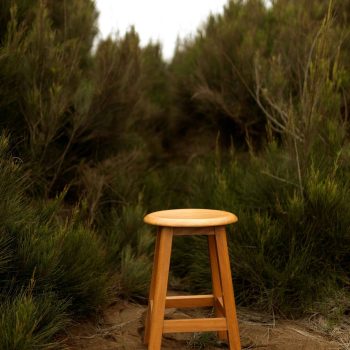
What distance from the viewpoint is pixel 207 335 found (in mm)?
2777

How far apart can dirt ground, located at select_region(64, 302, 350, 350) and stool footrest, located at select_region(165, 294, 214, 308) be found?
6.9 inches

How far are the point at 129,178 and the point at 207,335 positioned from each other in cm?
181

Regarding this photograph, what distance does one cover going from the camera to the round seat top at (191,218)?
7.60ft

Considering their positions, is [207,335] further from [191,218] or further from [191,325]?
[191,218]

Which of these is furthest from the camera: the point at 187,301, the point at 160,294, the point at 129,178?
the point at 129,178

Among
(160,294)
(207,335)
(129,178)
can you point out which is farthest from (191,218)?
(129,178)

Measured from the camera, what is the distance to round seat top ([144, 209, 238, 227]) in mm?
2316

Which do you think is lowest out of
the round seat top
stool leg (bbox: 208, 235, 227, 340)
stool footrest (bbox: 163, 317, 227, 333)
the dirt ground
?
the dirt ground

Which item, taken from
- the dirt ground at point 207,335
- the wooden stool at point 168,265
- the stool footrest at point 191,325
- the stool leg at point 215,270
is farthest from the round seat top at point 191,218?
the dirt ground at point 207,335

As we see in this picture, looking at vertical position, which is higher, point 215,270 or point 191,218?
point 191,218

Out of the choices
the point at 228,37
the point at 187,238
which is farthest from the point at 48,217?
the point at 228,37

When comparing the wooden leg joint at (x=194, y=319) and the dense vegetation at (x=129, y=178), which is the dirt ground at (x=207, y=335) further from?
the wooden leg joint at (x=194, y=319)

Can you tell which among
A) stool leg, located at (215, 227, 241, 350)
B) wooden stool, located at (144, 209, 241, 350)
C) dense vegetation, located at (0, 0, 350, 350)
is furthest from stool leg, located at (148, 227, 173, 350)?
dense vegetation, located at (0, 0, 350, 350)

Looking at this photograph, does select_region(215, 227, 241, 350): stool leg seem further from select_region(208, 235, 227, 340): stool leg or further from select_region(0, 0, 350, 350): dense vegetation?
select_region(0, 0, 350, 350): dense vegetation
